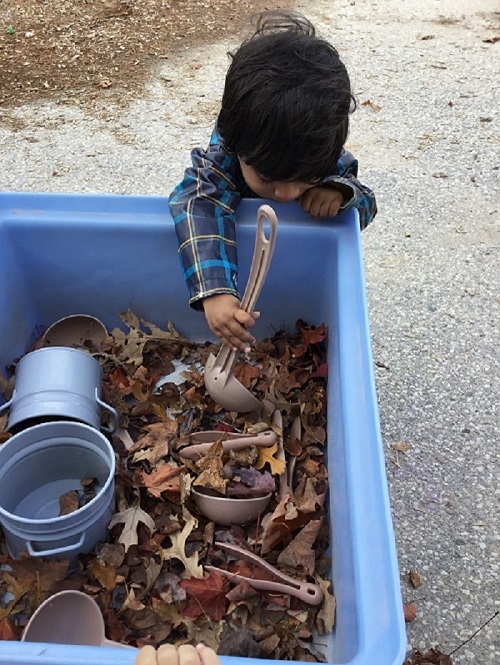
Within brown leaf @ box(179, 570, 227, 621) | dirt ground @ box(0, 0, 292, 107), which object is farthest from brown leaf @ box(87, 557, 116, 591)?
dirt ground @ box(0, 0, 292, 107)

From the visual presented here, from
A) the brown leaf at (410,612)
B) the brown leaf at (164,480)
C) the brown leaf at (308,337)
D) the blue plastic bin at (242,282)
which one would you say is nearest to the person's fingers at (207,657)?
the blue plastic bin at (242,282)

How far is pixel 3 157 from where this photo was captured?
6.75 feet

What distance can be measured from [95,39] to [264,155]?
7.14 feet

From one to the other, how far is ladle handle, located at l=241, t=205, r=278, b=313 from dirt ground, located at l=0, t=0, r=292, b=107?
1709mm

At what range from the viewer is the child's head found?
0.88 m

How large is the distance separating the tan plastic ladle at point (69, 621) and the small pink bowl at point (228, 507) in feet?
0.70

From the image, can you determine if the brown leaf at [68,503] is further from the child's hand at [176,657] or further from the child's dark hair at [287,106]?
the child's dark hair at [287,106]

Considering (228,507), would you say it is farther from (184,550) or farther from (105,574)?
(105,574)

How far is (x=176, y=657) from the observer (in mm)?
580

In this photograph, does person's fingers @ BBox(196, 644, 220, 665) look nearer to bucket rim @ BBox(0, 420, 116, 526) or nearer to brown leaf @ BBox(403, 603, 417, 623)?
bucket rim @ BBox(0, 420, 116, 526)

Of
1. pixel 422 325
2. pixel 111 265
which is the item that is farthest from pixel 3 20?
pixel 422 325

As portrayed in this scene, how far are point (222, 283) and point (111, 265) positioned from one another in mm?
301

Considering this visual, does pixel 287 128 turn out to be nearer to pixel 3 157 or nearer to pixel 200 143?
pixel 200 143

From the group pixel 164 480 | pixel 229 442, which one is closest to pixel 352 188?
pixel 229 442
